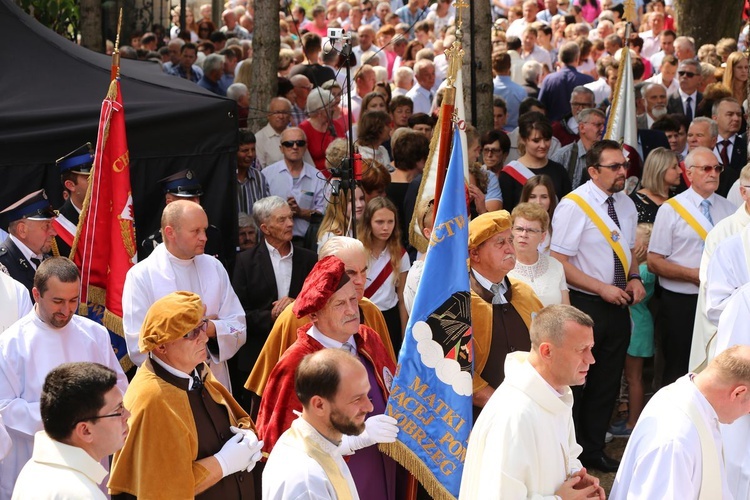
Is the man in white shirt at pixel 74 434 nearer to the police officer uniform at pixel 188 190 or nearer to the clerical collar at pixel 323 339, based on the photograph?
the clerical collar at pixel 323 339

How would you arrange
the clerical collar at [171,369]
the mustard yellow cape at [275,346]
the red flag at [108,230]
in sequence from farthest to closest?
1. the red flag at [108,230]
2. the mustard yellow cape at [275,346]
3. the clerical collar at [171,369]

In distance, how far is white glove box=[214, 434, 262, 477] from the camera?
5332 mm

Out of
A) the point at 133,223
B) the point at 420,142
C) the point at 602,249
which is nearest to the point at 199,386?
the point at 133,223

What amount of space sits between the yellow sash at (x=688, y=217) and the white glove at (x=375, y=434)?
12.3ft

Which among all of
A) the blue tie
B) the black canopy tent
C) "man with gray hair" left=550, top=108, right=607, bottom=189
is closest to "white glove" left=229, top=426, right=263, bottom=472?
the black canopy tent

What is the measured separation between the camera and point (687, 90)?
13242 millimetres

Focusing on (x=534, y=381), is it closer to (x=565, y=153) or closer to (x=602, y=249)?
(x=602, y=249)

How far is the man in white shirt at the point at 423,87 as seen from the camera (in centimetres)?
1358

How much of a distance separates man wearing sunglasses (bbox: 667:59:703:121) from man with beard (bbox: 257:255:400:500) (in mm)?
8132

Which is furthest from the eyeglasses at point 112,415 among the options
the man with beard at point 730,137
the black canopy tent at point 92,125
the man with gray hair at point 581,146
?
the man with beard at point 730,137

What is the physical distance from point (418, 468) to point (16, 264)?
2870mm

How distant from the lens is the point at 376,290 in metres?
8.14

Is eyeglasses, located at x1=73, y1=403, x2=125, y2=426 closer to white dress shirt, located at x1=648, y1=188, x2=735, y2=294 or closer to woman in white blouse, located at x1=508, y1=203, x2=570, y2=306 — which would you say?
woman in white blouse, located at x1=508, y1=203, x2=570, y2=306

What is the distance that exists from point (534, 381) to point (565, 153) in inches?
232
